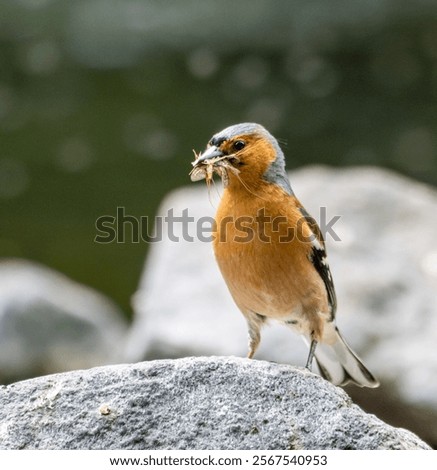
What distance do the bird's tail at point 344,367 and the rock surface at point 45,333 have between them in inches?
154

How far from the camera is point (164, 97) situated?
12828mm

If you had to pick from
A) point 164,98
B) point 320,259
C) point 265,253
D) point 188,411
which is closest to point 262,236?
point 265,253

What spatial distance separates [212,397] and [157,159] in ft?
30.9

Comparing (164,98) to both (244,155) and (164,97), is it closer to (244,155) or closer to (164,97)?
(164,97)

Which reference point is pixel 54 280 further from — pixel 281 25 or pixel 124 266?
pixel 281 25

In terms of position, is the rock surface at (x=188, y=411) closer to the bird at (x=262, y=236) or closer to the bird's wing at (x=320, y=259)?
the bird at (x=262, y=236)

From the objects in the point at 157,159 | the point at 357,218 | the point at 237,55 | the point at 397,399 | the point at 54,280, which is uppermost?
the point at 237,55

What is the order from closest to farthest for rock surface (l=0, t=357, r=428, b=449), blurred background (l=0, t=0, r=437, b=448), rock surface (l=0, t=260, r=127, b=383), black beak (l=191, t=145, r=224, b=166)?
rock surface (l=0, t=357, r=428, b=449), black beak (l=191, t=145, r=224, b=166), rock surface (l=0, t=260, r=127, b=383), blurred background (l=0, t=0, r=437, b=448)

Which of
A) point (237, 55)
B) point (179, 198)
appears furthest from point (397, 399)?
point (237, 55)

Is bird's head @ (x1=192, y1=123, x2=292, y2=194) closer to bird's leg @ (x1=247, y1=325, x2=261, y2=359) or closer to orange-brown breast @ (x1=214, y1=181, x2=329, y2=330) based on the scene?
orange-brown breast @ (x1=214, y1=181, x2=329, y2=330)

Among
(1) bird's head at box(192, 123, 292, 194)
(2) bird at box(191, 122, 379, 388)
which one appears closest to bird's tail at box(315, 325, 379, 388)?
(2) bird at box(191, 122, 379, 388)

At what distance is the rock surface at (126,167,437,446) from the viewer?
6270mm

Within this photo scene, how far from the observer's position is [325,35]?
1344 cm

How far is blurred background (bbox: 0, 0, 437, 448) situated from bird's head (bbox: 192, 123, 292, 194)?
770cm
